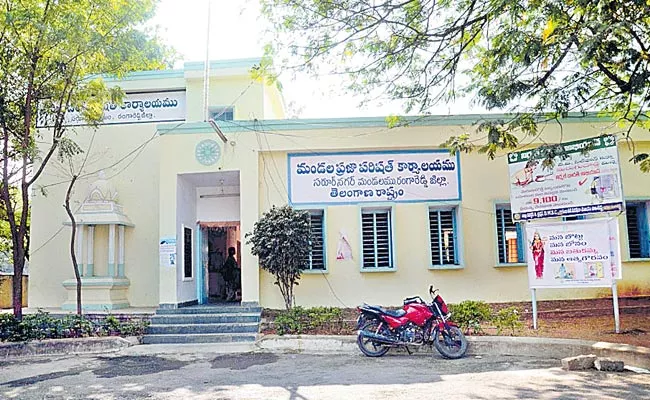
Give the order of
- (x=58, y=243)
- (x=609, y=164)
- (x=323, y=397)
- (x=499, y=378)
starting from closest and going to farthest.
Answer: (x=323, y=397)
(x=499, y=378)
(x=609, y=164)
(x=58, y=243)

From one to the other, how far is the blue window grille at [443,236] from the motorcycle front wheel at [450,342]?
3.39m

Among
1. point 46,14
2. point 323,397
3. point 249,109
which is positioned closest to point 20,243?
point 46,14

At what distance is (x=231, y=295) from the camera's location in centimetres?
1404

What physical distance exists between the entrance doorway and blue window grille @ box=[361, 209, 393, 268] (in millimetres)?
3557

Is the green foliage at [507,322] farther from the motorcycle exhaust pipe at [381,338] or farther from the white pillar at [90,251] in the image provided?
the white pillar at [90,251]

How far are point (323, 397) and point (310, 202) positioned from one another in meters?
6.14

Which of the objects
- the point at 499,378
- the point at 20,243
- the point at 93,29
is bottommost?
the point at 499,378

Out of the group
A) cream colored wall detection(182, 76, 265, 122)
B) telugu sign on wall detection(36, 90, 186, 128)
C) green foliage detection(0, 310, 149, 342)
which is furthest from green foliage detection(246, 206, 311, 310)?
telugu sign on wall detection(36, 90, 186, 128)

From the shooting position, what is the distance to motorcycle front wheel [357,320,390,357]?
8.87 meters

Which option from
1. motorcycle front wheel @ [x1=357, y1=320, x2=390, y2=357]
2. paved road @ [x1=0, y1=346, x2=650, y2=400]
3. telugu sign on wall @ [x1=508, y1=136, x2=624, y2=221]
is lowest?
paved road @ [x1=0, y1=346, x2=650, y2=400]

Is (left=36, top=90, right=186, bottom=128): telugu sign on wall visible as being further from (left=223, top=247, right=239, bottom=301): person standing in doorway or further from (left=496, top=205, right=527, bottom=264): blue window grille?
(left=496, top=205, right=527, bottom=264): blue window grille

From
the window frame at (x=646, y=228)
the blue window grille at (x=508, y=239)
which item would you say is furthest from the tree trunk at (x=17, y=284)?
the window frame at (x=646, y=228)

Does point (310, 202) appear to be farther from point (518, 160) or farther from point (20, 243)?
point (20, 243)

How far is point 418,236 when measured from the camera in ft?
38.9
